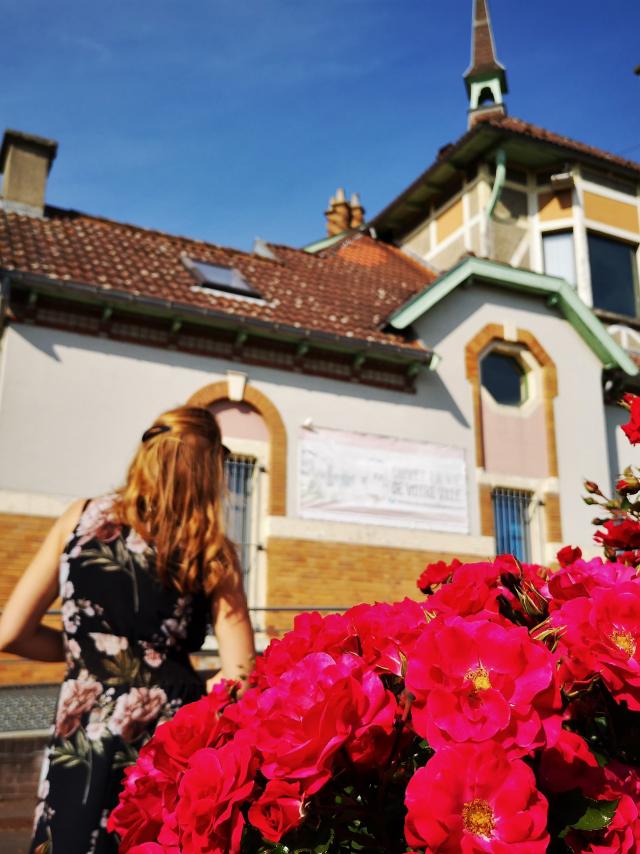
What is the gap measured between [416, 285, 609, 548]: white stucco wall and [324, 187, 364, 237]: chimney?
759 cm

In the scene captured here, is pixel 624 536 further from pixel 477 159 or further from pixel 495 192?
pixel 477 159

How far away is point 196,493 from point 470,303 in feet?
38.9

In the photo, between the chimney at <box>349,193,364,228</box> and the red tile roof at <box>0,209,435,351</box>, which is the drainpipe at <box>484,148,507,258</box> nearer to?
the red tile roof at <box>0,209,435,351</box>

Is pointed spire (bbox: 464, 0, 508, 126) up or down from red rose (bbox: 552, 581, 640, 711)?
up

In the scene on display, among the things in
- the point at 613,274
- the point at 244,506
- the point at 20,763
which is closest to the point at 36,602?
the point at 20,763

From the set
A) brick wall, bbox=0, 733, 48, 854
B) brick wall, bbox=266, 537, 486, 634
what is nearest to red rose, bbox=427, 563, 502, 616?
brick wall, bbox=0, 733, 48, 854

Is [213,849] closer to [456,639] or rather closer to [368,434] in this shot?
[456,639]

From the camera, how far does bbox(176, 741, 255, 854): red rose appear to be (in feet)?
3.51

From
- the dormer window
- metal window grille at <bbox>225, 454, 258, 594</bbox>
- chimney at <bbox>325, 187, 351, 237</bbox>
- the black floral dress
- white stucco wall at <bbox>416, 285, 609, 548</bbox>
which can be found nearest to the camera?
the black floral dress

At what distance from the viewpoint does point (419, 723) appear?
1.02 metres

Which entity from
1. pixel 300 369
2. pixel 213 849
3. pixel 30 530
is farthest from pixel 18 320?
pixel 213 849

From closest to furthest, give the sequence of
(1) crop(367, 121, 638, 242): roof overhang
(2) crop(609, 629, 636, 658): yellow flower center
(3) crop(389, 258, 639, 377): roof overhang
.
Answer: (2) crop(609, 629, 636, 658): yellow flower center, (3) crop(389, 258, 639, 377): roof overhang, (1) crop(367, 121, 638, 242): roof overhang

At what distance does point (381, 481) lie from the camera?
460 inches

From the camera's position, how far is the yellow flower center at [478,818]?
93 cm
